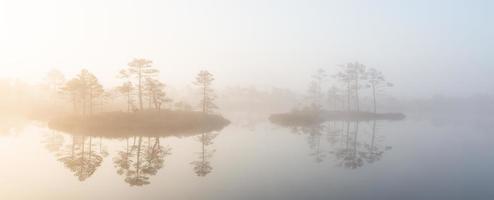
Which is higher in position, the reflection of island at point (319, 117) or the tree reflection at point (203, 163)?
the reflection of island at point (319, 117)

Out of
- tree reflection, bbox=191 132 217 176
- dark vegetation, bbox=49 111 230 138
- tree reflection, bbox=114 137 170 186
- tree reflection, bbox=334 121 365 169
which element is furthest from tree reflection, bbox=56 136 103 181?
dark vegetation, bbox=49 111 230 138

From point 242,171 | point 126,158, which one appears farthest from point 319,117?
point 242,171

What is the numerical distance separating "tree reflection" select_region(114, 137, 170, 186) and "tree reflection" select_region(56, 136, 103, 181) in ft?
5.11

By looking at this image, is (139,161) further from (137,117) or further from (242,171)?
(137,117)

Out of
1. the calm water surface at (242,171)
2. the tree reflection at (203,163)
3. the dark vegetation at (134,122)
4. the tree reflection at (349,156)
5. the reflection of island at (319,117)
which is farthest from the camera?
the reflection of island at (319,117)

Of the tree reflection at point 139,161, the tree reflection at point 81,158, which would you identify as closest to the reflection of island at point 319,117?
the tree reflection at point 139,161

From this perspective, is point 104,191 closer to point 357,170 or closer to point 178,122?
point 357,170

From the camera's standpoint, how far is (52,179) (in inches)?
790

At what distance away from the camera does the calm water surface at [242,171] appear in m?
17.4

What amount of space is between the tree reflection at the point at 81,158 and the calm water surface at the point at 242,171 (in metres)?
0.06

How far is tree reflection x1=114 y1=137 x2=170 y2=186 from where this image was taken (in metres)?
20.5

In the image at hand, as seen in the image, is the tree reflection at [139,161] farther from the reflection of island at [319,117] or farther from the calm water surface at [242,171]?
the reflection of island at [319,117]

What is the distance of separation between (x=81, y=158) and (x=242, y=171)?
43.5ft

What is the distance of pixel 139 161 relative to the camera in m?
25.7
